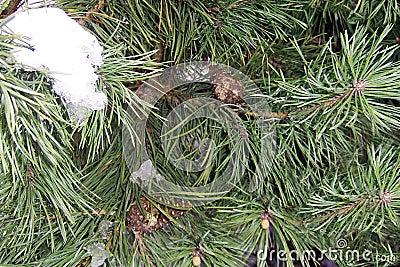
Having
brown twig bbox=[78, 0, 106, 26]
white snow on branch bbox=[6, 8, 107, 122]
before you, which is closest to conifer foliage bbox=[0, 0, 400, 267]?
brown twig bbox=[78, 0, 106, 26]

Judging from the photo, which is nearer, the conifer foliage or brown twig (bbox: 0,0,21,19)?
brown twig (bbox: 0,0,21,19)

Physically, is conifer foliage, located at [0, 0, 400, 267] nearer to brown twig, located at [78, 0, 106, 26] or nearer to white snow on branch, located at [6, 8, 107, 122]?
brown twig, located at [78, 0, 106, 26]

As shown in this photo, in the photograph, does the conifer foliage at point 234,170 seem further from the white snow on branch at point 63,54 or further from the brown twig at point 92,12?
the white snow on branch at point 63,54

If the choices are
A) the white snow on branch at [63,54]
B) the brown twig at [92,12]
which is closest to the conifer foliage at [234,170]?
the brown twig at [92,12]

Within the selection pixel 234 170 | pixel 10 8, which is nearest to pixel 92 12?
pixel 10 8

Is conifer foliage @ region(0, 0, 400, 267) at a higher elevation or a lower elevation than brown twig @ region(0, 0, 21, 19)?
lower

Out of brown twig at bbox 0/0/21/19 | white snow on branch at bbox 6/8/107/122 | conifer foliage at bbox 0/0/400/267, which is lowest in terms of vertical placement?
conifer foliage at bbox 0/0/400/267

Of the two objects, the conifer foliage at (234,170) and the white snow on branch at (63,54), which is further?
the conifer foliage at (234,170)

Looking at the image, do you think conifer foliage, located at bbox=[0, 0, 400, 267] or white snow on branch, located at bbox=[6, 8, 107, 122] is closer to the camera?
white snow on branch, located at bbox=[6, 8, 107, 122]
